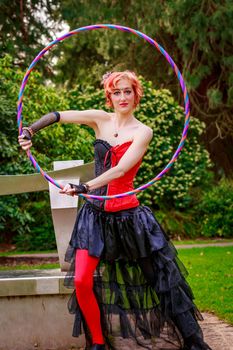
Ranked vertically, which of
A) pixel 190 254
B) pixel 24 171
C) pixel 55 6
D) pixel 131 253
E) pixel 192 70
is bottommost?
pixel 190 254

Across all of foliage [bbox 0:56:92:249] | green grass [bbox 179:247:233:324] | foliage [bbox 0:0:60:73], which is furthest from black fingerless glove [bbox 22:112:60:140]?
foliage [bbox 0:0:60:73]

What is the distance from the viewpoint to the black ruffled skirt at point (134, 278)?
445 centimetres

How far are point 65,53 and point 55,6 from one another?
2.00 m

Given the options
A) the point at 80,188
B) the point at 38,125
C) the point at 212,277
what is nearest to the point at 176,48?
the point at 212,277

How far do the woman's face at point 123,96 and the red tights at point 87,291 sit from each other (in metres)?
0.99

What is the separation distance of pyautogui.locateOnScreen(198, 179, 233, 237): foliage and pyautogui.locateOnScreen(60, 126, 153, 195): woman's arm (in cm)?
933

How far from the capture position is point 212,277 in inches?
323

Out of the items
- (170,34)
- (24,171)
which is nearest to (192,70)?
(170,34)

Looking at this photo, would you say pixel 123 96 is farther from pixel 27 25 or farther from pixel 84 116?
pixel 27 25

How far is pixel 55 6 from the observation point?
54.4ft

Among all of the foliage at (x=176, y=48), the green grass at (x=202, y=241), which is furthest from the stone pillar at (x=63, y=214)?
the foliage at (x=176, y=48)

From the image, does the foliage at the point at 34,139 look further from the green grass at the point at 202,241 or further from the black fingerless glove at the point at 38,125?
the black fingerless glove at the point at 38,125

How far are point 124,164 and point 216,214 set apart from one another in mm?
9566

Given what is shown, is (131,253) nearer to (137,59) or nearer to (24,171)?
(24,171)
